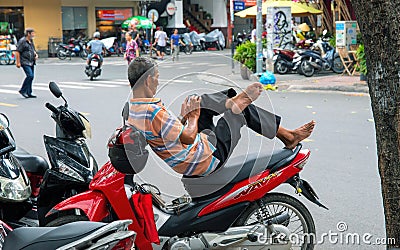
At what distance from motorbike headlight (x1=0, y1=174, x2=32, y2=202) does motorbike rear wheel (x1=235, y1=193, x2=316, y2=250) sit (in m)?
1.60

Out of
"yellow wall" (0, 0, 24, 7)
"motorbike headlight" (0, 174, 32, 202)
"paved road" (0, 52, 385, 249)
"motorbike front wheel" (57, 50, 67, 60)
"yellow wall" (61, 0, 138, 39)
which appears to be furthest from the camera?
"yellow wall" (61, 0, 138, 39)

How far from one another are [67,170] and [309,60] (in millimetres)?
14578

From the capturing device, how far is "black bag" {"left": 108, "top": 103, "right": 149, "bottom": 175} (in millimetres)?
3695

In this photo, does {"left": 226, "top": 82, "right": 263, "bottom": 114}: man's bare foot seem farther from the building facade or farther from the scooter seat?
the building facade

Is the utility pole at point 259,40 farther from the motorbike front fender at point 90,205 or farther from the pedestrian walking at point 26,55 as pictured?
the motorbike front fender at point 90,205

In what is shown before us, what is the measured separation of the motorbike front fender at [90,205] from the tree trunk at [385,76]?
1.82m

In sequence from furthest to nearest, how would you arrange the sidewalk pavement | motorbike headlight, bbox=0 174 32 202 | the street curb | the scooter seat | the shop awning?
the shop awning < the sidewalk pavement < the street curb < motorbike headlight, bbox=0 174 32 202 < the scooter seat

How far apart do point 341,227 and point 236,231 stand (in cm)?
154

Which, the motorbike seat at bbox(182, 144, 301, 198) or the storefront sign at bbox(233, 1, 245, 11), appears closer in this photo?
the motorbike seat at bbox(182, 144, 301, 198)

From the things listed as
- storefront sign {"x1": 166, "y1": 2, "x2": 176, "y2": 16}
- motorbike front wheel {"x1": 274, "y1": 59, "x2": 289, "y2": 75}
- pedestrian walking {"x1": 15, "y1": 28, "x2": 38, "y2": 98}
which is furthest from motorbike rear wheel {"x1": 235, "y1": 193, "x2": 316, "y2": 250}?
storefront sign {"x1": 166, "y1": 2, "x2": 176, "y2": 16}

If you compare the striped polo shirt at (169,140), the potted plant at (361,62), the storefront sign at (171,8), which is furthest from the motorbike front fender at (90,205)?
the storefront sign at (171,8)

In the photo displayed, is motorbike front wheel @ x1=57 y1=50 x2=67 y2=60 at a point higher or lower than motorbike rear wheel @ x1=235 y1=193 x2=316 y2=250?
higher

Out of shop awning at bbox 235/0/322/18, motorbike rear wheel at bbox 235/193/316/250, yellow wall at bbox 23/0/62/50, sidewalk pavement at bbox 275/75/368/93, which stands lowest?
motorbike rear wheel at bbox 235/193/316/250

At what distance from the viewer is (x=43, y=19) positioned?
1294 inches
